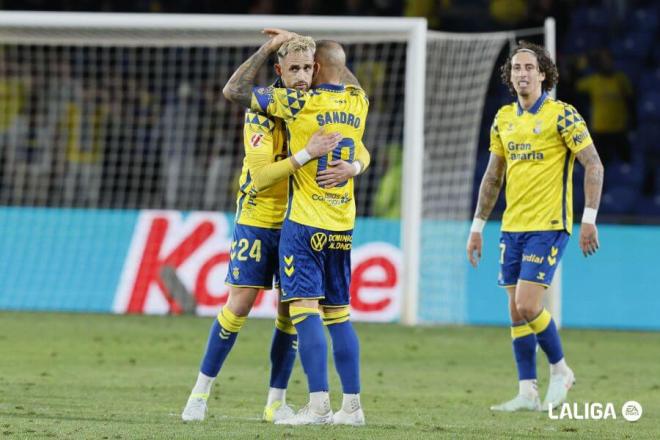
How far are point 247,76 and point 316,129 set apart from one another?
45 centimetres

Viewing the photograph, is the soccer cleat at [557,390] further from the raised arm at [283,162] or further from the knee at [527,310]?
the raised arm at [283,162]

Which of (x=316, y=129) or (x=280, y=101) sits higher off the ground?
(x=280, y=101)

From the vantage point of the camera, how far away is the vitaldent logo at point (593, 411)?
774 cm

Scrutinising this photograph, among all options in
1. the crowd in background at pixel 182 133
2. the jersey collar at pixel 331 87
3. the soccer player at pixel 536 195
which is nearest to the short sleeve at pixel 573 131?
the soccer player at pixel 536 195

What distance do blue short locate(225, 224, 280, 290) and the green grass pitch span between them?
0.76 m

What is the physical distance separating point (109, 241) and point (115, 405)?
7215 mm

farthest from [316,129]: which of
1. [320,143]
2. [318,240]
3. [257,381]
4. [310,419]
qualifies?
[257,381]

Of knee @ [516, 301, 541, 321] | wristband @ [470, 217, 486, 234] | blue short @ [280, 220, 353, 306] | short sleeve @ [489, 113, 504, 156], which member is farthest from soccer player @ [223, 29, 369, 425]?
wristband @ [470, 217, 486, 234]

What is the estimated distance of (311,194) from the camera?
22.8 ft

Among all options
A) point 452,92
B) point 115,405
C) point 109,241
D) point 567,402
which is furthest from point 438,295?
point 115,405

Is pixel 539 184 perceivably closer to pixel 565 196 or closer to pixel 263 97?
pixel 565 196

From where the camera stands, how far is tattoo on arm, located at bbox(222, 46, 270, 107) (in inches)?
274

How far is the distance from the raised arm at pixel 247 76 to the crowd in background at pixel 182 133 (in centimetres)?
830

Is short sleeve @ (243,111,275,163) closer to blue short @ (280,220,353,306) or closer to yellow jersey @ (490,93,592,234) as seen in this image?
blue short @ (280,220,353,306)
